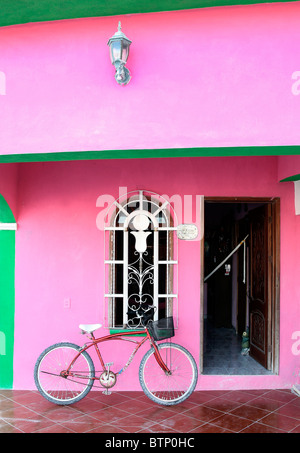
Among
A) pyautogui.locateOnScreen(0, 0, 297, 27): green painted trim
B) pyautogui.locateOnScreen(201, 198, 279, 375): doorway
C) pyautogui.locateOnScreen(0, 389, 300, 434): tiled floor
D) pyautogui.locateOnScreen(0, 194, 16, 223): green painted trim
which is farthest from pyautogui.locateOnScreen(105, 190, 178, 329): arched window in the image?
pyautogui.locateOnScreen(0, 0, 297, 27): green painted trim

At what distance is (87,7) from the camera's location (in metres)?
3.56

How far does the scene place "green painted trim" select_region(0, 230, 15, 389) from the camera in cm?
495

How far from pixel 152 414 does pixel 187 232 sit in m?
2.11

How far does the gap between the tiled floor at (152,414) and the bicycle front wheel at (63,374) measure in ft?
0.52

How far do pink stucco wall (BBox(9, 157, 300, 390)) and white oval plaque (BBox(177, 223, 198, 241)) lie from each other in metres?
0.09

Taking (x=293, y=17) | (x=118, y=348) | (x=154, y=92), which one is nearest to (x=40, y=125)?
(x=154, y=92)

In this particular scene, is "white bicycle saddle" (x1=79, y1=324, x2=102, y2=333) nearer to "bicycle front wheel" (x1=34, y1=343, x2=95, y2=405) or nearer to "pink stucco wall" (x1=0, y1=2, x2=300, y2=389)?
"bicycle front wheel" (x1=34, y1=343, x2=95, y2=405)

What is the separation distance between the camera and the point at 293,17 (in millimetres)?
3469

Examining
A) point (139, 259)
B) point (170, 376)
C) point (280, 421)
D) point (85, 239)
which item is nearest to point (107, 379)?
point (170, 376)

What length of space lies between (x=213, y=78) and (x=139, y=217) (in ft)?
6.79

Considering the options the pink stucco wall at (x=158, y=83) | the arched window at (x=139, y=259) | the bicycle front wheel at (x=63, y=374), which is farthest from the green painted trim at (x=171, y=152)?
the bicycle front wheel at (x=63, y=374)

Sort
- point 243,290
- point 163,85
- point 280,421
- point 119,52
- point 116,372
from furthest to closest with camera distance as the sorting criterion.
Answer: point 243,290, point 116,372, point 280,421, point 163,85, point 119,52

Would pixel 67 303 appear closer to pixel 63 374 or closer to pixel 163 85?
pixel 63 374
